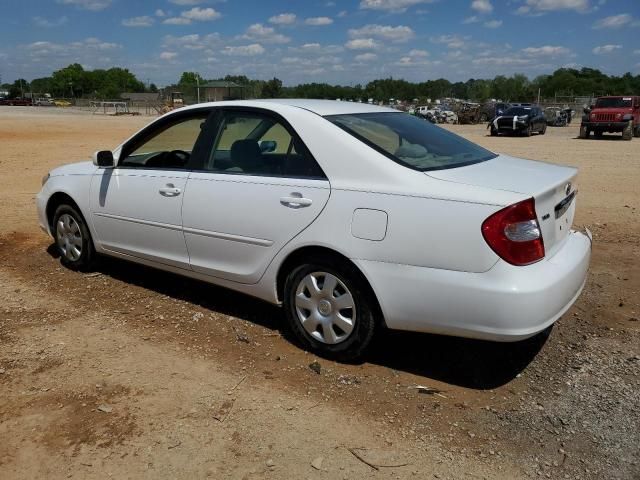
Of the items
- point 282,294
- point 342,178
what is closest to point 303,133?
point 342,178

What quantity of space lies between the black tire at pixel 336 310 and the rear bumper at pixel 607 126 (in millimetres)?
26607

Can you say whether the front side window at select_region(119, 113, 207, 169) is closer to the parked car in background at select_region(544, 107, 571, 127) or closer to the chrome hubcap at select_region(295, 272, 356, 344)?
the chrome hubcap at select_region(295, 272, 356, 344)

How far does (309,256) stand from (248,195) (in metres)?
0.62

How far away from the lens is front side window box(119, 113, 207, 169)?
463 cm

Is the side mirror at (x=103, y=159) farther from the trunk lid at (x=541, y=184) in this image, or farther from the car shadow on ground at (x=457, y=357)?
the trunk lid at (x=541, y=184)

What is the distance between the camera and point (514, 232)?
10.1 feet

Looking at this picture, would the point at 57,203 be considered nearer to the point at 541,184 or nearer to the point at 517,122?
the point at 541,184

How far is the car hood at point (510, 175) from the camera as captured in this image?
3.25 metres

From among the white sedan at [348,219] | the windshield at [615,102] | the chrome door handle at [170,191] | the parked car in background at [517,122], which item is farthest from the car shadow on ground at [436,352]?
the parked car in background at [517,122]

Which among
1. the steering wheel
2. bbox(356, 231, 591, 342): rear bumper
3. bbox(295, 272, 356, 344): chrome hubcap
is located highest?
the steering wheel

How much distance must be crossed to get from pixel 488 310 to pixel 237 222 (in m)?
1.79

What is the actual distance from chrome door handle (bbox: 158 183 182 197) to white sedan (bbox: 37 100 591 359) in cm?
1

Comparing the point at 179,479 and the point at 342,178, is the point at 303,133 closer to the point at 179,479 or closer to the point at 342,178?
the point at 342,178

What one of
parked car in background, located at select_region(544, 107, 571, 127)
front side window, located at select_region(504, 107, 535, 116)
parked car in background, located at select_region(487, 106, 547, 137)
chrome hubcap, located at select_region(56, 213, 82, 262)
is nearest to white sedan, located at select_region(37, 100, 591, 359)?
chrome hubcap, located at select_region(56, 213, 82, 262)
